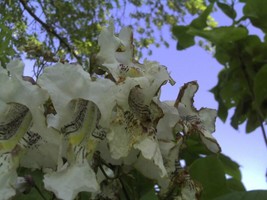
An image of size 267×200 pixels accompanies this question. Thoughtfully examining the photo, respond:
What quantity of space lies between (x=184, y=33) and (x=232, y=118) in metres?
0.32

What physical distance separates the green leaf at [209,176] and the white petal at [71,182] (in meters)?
0.24

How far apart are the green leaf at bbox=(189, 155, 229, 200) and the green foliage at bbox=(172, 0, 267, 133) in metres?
0.66

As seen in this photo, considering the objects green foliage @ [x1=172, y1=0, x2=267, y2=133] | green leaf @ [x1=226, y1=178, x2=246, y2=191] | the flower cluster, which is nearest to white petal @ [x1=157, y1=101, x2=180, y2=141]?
the flower cluster

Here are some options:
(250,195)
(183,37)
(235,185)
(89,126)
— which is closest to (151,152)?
(89,126)

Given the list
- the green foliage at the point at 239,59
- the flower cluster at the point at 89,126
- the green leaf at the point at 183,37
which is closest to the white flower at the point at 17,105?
the flower cluster at the point at 89,126

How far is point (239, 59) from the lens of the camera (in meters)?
1.60

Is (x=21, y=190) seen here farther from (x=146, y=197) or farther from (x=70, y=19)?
(x=70, y=19)

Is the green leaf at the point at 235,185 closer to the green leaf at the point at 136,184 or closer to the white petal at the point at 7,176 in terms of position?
the green leaf at the point at 136,184

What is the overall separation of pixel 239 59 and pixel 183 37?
0.68 feet

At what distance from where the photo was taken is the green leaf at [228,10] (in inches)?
66.8

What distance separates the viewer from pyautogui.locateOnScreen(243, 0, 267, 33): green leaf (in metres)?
1.49

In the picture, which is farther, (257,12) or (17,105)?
(257,12)

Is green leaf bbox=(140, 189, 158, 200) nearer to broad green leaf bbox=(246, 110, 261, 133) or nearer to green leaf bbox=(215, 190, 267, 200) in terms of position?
green leaf bbox=(215, 190, 267, 200)

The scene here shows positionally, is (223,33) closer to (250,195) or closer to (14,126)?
(250,195)
